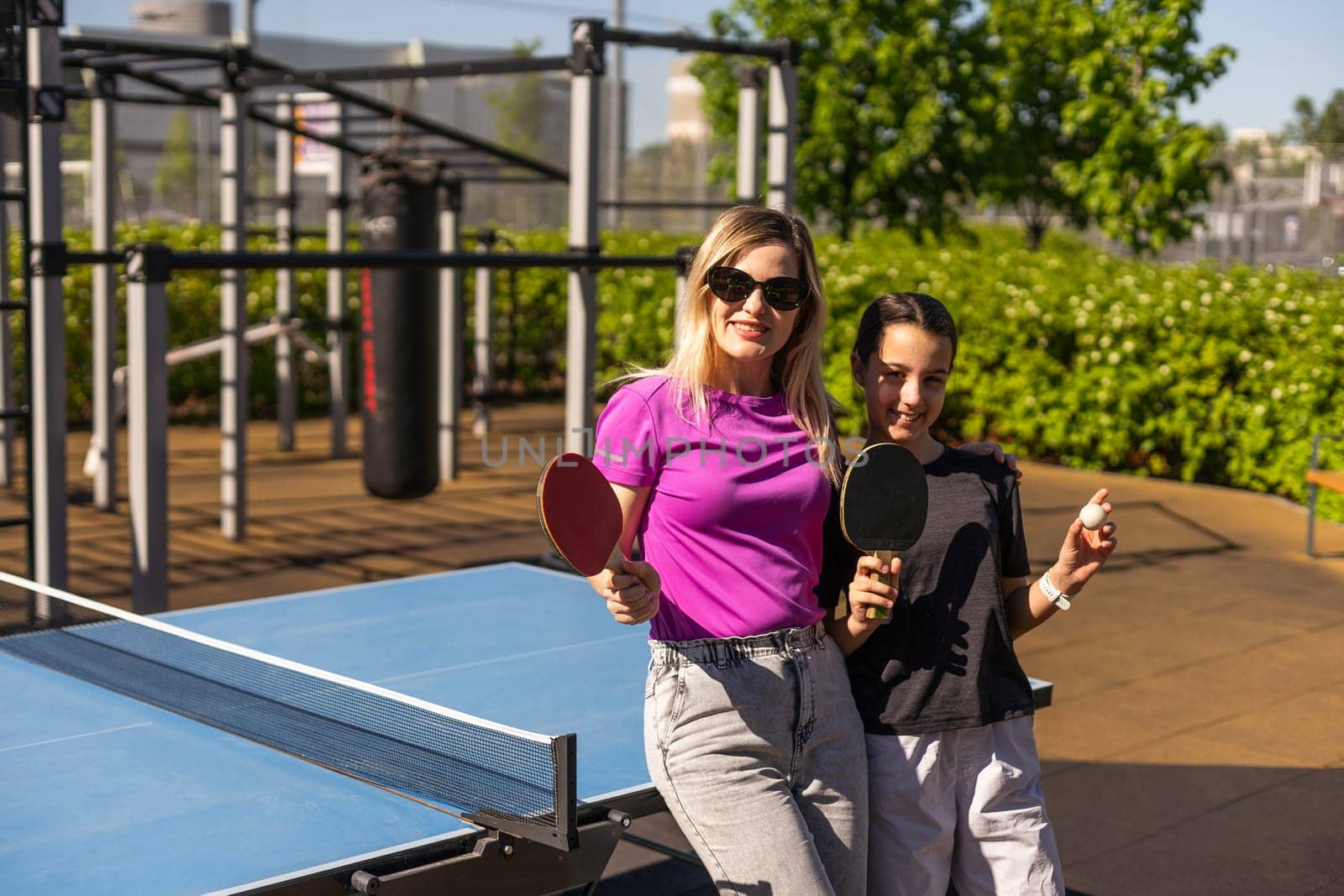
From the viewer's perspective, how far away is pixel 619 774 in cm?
276

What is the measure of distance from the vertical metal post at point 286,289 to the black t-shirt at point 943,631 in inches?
362

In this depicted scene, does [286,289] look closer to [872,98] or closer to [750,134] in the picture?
[750,134]

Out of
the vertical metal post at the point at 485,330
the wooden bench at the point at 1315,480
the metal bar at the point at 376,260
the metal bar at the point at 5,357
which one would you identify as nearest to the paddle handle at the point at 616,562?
the metal bar at the point at 376,260

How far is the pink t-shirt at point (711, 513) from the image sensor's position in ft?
7.66

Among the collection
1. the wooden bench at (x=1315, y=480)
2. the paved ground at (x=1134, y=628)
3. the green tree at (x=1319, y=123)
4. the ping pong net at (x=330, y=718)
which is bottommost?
the paved ground at (x=1134, y=628)

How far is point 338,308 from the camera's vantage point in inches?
450

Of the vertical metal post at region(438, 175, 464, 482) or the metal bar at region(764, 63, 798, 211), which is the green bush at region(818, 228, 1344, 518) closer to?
the vertical metal post at region(438, 175, 464, 482)

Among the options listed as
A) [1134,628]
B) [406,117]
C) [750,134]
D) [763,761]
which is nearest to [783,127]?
[750,134]

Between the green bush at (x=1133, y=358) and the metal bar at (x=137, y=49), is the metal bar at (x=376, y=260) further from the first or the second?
the green bush at (x=1133, y=358)

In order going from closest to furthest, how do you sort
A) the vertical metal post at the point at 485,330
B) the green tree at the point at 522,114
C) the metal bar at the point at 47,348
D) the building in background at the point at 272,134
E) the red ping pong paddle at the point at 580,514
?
the red ping pong paddle at the point at 580,514 → the metal bar at the point at 47,348 → the vertical metal post at the point at 485,330 → the building in background at the point at 272,134 → the green tree at the point at 522,114

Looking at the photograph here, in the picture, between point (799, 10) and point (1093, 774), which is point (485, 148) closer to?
point (799, 10)

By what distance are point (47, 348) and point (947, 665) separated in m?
4.56

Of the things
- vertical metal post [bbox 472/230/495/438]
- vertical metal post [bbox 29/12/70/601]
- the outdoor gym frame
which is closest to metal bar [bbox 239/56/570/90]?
the outdoor gym frame

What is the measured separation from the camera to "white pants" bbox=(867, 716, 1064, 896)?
8.08 ft
